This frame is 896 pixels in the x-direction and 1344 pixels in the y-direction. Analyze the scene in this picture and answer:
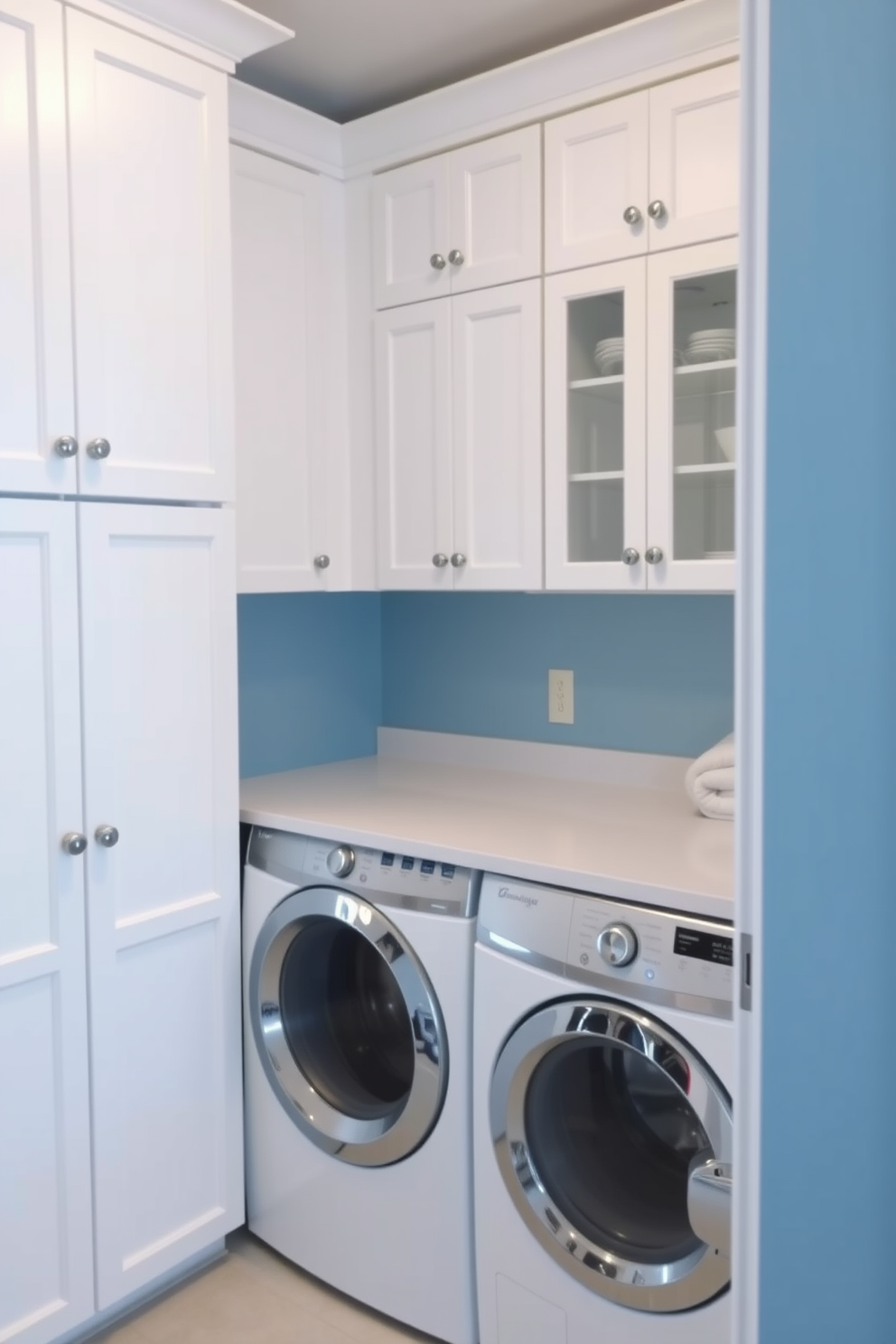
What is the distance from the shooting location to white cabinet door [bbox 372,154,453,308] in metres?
2.39

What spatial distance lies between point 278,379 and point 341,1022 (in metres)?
1.38

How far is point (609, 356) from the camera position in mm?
2170

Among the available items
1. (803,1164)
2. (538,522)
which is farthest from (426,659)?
(803,1164)

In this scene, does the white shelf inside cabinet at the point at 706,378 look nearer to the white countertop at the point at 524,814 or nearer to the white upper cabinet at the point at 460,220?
the white upper cabinet at the point at 460,220

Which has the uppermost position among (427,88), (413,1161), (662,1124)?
(427,88)

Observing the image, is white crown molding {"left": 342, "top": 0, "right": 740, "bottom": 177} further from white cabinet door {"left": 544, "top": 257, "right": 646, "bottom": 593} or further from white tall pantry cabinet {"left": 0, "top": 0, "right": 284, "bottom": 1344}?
white tall pantry cabinet {"left": 0, "top": 0, "right": 284, "bottom": 1344}

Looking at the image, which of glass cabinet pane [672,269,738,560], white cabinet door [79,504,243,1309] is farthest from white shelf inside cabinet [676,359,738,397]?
white cabinet door [79,504,243,1309]

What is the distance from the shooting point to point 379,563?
8.50ft

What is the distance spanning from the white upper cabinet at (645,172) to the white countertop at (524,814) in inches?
42.4

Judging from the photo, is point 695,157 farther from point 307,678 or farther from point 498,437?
point 307,678

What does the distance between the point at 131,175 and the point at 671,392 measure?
3.37 ft

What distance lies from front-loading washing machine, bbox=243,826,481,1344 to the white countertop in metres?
0.06

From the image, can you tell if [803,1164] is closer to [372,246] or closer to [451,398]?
[451,398]

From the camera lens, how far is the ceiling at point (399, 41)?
85.8 inches
